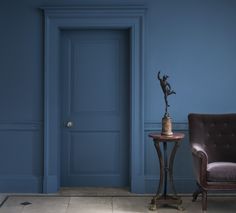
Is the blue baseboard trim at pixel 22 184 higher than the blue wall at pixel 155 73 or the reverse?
the reverse

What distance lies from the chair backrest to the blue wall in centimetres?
30

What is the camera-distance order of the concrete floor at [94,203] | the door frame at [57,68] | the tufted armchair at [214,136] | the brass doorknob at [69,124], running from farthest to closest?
1. the brass doorknob at [69,124]
2. the door frame at [57,68]
3. the tufted armchair at [214,136]
4. the concrete floor at [94,203]

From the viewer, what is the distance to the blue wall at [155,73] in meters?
5.52

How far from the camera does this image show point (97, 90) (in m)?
5.73

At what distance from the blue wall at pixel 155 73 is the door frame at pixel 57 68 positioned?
9 centimetres

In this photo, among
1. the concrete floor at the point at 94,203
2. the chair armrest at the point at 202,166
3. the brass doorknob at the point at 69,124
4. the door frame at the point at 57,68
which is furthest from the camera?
the brass doorknob at the point at 69,124

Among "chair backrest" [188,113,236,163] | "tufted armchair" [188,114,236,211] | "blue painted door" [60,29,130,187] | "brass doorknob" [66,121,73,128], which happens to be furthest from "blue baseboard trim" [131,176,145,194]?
"brass doorknob" [66,121,73,128]

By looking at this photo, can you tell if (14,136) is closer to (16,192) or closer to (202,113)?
(16,192)

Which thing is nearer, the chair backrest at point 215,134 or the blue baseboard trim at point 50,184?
the chair backrest at point 215,134

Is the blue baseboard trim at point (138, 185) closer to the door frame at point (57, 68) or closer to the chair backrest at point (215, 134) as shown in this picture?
the door frame at point (57, 68)

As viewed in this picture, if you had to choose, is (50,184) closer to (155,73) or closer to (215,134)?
(155,73)

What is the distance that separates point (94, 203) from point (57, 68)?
169cm

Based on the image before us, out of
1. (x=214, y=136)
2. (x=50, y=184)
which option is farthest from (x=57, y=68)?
(x=214, y=136)

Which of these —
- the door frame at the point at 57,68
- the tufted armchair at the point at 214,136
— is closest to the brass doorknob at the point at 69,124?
the door frame at the point at 57,68
